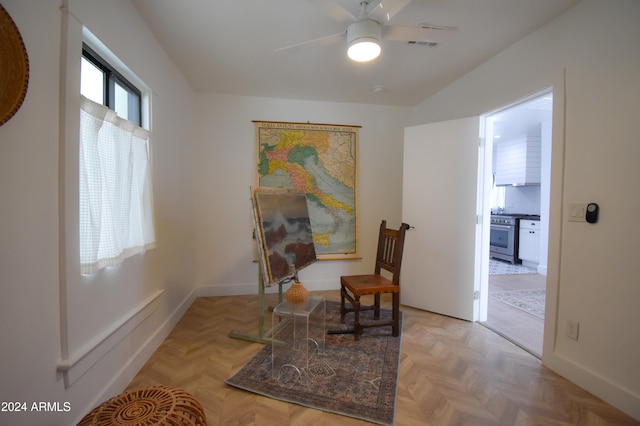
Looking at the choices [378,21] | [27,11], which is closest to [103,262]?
[27,11]

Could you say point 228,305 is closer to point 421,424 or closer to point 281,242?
point 281,242

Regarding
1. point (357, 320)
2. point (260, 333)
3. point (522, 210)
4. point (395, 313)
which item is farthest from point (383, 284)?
point (522, 210)

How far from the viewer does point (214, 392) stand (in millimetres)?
1617

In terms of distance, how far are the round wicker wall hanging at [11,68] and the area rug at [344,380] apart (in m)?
1.80

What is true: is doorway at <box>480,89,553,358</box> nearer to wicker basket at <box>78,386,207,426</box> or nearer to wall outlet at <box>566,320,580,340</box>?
wall outlet at <box>566,320,580,340</box>

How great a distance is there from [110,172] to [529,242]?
6.17 meters

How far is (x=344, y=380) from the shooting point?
172cm

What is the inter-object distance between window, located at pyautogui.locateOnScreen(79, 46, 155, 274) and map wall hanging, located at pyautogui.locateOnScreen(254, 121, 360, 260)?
1583mm

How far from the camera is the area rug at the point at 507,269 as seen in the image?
4.47 m

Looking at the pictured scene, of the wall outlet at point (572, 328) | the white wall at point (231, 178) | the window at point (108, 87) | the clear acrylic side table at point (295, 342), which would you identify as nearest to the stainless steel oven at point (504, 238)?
the white wall at point (231, 178)

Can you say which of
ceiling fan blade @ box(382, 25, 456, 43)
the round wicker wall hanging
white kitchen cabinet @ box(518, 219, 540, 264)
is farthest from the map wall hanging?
white kitchen cabinet @ box(518, 219, 540, 264)

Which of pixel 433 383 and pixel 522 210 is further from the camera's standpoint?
pixel 522 210

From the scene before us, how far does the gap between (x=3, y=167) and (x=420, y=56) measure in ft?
9.44

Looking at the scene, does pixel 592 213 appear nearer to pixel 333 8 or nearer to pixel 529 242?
pixel 333 8
